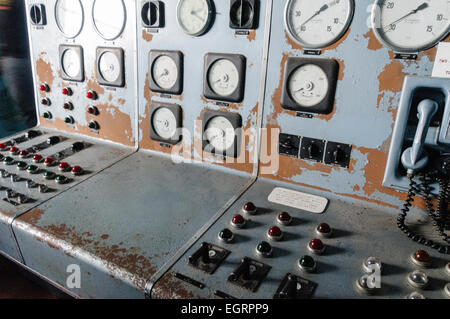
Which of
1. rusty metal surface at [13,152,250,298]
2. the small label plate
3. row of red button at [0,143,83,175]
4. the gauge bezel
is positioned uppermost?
the gauge bezel

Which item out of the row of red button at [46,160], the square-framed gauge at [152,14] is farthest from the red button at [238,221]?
the square-framed gauge at [152,14]

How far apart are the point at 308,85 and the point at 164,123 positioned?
842 millimetres

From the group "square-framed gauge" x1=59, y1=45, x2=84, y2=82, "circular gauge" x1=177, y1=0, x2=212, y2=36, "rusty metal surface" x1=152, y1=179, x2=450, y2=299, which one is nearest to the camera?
"rusty metal surface" x1=152, y1=179, x2=450, y2=299

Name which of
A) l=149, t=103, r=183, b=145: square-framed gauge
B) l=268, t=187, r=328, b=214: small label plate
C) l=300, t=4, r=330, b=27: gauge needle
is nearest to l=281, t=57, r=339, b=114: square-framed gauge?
l=300, t=4, r=330, b=27: gauge needle

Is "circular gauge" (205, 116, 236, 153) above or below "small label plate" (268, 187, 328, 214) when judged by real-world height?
above

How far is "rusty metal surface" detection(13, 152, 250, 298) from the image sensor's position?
3.48 ft

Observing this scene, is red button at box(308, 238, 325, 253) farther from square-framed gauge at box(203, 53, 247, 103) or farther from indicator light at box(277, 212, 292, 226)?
square-framed gauge at box(203, 53, 247, 103)

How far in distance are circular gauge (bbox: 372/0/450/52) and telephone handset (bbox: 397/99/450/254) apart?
225 mm

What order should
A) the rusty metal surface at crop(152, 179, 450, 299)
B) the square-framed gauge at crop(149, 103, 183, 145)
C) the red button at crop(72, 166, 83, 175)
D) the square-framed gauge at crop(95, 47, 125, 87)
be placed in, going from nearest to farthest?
the rusty metal surface at crop(152, 179, 450, 299) < the red button at crop(72, 166, 83, 175) < the square-framed gauge at crop(149, 103, 183, 145) < the square-framed gauge at crop(95, 47, 125, 87)

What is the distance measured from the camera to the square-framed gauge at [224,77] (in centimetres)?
149

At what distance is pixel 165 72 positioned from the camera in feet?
5.66

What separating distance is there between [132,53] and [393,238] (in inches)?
63.0
